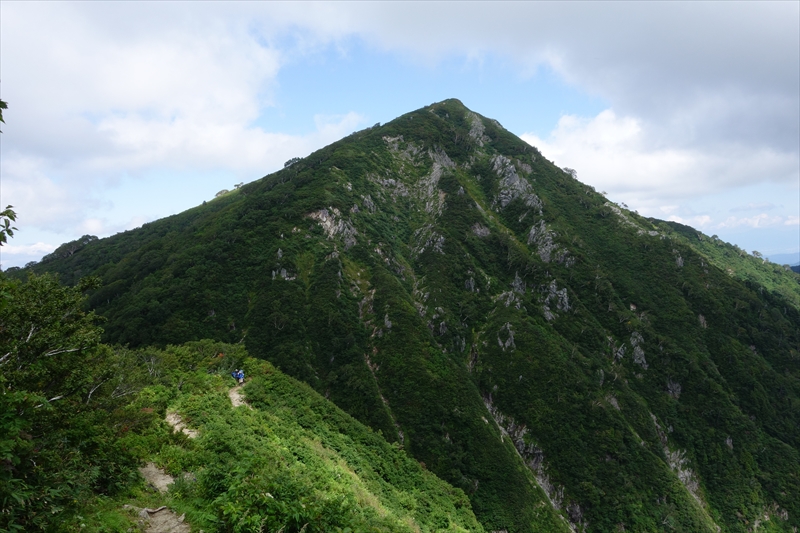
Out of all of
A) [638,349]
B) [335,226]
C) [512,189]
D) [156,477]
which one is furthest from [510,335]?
[156,477]

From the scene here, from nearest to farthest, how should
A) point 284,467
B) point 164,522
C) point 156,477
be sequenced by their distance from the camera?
point 164,522 → point 156,477 → point 284,467

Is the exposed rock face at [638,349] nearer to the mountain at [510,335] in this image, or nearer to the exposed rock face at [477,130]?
the mountain at [510,335]

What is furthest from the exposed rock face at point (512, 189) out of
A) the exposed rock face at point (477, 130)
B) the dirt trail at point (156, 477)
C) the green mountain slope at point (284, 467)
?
the dirt trail at point (156, 477)

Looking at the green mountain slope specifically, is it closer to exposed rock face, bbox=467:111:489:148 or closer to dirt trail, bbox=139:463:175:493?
dirt trail, bbox=139:463:175:493

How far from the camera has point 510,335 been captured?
89250 millimetres

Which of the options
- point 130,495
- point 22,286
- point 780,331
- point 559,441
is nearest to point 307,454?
point 130,495

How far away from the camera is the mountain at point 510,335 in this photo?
7144 centimetres

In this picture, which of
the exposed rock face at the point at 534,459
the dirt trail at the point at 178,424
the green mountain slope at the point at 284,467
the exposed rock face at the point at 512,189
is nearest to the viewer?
the green mountain slope at the point at 284,467

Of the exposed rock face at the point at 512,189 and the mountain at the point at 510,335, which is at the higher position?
the exposed rock face at the point at 512,189

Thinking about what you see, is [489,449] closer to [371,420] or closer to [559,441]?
[559,441]

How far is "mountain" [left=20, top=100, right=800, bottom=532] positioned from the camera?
71438 millimetres

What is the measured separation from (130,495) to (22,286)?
11063mm

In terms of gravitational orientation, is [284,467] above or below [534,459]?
above

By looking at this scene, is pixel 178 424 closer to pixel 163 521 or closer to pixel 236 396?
pixel 236 396
